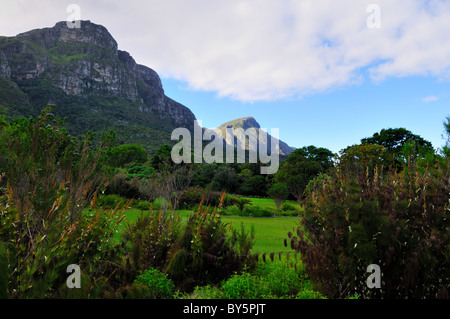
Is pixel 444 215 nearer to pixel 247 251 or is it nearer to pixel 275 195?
pixel 247 251

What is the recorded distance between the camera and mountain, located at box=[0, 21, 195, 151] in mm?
74125

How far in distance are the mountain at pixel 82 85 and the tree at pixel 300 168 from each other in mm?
40457

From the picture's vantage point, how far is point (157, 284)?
319 centimetres

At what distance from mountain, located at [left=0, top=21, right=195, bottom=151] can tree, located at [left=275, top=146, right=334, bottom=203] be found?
4046cm

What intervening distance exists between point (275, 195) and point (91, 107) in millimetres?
87819

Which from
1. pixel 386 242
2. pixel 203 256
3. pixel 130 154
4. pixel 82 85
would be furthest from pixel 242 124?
pixel 386 242

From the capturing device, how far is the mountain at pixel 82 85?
74.1 metres

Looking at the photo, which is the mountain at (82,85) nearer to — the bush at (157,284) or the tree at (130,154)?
the tree at (130,154)

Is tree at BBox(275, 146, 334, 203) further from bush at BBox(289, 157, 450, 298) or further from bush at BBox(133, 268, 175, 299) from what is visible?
bush at BBox(133, 268, 175, 299)

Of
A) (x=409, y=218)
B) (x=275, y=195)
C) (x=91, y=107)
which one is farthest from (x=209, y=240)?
(x=91, y=107)

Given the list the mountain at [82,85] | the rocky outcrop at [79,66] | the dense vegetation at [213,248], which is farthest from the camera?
the rocky outcrop at [79,66]

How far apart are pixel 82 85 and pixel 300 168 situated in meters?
99.3

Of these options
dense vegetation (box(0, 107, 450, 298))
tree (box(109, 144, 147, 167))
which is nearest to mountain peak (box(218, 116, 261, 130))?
tree (box(109, 144, 147, 167))

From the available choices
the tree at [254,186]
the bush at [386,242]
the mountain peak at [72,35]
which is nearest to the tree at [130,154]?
the tree at [254,186]
